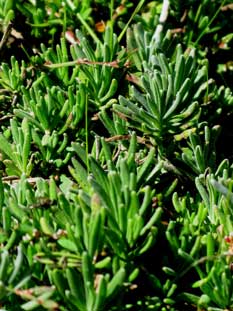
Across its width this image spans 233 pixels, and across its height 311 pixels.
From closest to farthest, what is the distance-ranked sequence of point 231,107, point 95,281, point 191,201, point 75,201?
point 95,281, point 75,201, point 191,201, point 231,107

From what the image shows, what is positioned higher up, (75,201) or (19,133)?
(19,133)

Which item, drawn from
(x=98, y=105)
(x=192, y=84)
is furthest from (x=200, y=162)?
(x=98, y=105)

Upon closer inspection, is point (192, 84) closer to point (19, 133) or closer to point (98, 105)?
point (98, 105)

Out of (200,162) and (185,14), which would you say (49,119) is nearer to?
(200,162)

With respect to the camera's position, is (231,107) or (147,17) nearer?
(231,107)

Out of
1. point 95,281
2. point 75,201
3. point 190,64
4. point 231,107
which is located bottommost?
point 95,281

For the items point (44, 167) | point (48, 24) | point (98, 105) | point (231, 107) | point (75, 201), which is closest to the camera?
point (75, 201)

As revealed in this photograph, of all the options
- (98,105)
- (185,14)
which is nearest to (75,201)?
(98,105)
